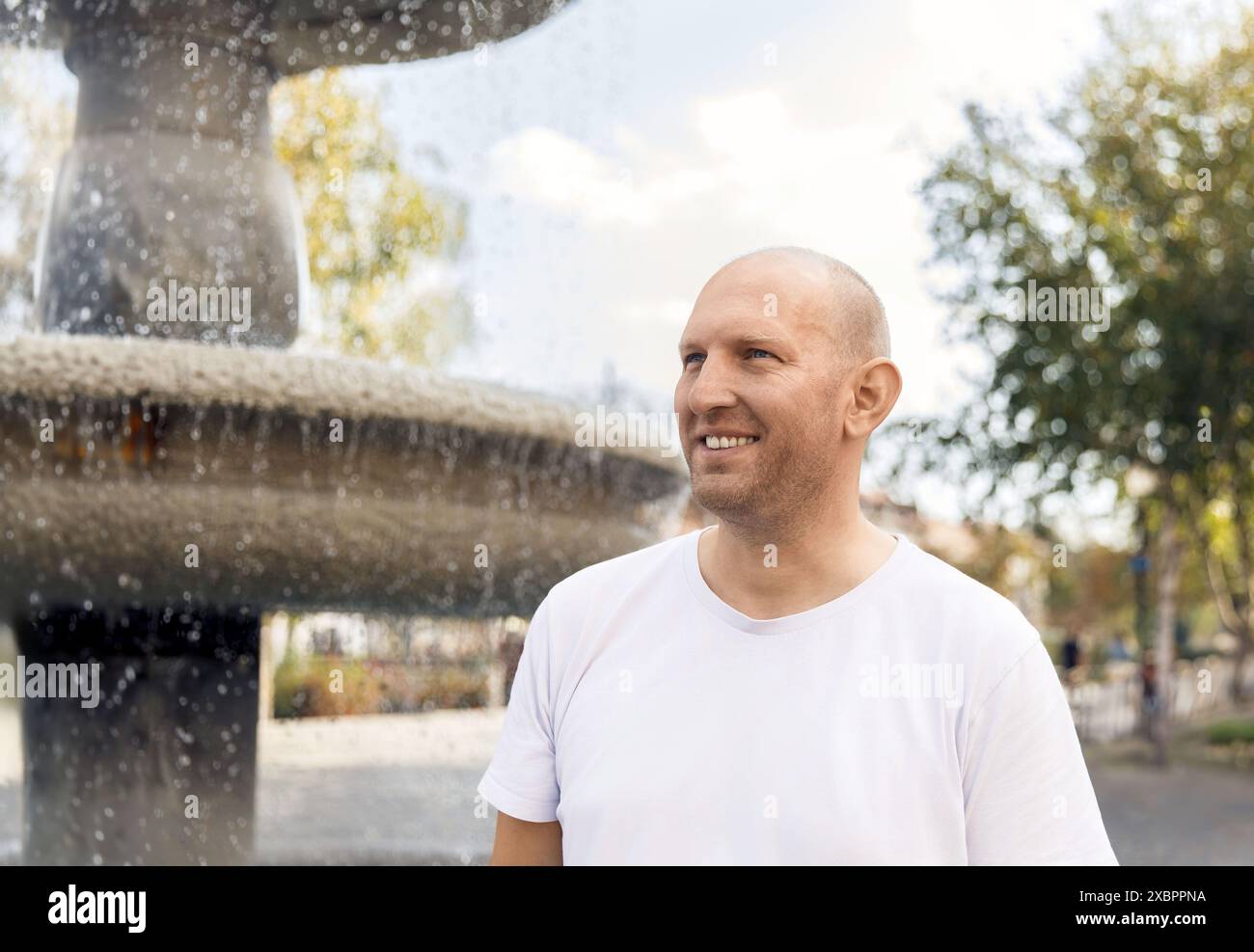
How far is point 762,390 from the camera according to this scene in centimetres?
146

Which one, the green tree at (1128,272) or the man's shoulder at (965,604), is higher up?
the green tree at (1128,272)

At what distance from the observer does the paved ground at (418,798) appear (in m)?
6.26

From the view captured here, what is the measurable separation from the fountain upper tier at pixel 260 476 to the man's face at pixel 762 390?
90.6 inches

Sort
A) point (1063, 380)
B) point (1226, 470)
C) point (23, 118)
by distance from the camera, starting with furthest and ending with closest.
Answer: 1. point (1226, 470)
2. point (1063, 380)
3. point (23, 118)

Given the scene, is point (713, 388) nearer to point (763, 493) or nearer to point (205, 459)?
point (763, 493)

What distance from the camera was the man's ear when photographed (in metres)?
1.52

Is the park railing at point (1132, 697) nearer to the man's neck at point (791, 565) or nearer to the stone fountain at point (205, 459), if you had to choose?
the stone fountain at point (205, 459)

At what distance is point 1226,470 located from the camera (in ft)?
51.0

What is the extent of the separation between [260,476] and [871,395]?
8.38ft

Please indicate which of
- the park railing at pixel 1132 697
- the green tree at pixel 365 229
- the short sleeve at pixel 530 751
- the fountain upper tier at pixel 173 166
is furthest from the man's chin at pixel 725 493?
the green tree at pixel 365 229

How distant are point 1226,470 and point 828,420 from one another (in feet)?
51.3

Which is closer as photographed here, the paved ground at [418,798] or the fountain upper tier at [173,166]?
the fountain upper tier at [173,166]

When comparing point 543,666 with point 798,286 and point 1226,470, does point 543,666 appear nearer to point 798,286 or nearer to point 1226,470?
point 798,286
